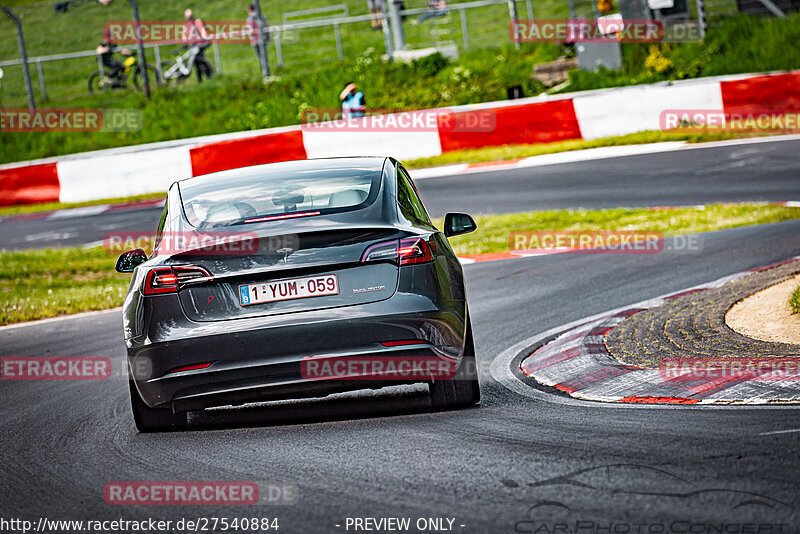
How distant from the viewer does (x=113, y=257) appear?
1692 cm

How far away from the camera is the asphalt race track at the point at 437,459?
4.33 metres

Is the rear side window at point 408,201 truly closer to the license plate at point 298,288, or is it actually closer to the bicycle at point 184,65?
the license plate at point 298,288

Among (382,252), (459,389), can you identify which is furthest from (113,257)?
(382,252)

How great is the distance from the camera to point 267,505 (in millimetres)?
4789

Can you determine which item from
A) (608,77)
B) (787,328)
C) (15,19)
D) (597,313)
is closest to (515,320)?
(597,313)

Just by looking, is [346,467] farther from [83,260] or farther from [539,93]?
[539,93]

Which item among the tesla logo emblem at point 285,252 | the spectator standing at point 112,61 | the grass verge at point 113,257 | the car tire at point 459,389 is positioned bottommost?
the grass verge at point 113,257

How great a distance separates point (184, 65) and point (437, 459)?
24.5 m

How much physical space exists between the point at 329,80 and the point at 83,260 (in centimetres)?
1252

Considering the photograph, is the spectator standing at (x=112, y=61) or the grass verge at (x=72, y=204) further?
the spectator standing at (x=112, y=61)

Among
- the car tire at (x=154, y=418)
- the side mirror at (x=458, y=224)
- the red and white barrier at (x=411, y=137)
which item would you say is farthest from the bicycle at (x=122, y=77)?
the car tire at (x=154, y=418)

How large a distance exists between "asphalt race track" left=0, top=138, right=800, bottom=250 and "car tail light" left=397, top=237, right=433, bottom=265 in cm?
988

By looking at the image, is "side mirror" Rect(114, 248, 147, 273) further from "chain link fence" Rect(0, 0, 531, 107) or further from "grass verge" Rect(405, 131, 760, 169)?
"chain link fence" Rect(0, 0, 531, 107)

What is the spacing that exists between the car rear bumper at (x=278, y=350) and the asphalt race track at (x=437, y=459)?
0.80 feet
